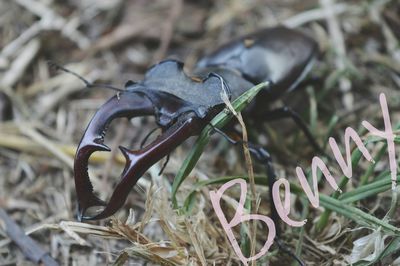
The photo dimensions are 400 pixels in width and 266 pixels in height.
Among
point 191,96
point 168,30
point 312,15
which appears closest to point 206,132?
point 191,96

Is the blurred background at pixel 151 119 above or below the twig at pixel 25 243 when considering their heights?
above

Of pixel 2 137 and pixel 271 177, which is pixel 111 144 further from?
pixel 271 177

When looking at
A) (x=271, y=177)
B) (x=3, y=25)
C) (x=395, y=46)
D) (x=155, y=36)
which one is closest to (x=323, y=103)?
(x=395, y=46)

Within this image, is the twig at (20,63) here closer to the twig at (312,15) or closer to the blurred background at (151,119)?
the blurred background at (151,119)

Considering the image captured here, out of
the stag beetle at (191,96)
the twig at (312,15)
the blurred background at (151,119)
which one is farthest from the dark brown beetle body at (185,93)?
the twig at (312,15)

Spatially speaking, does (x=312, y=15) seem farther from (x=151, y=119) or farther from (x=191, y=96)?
(x=191, y=96)
